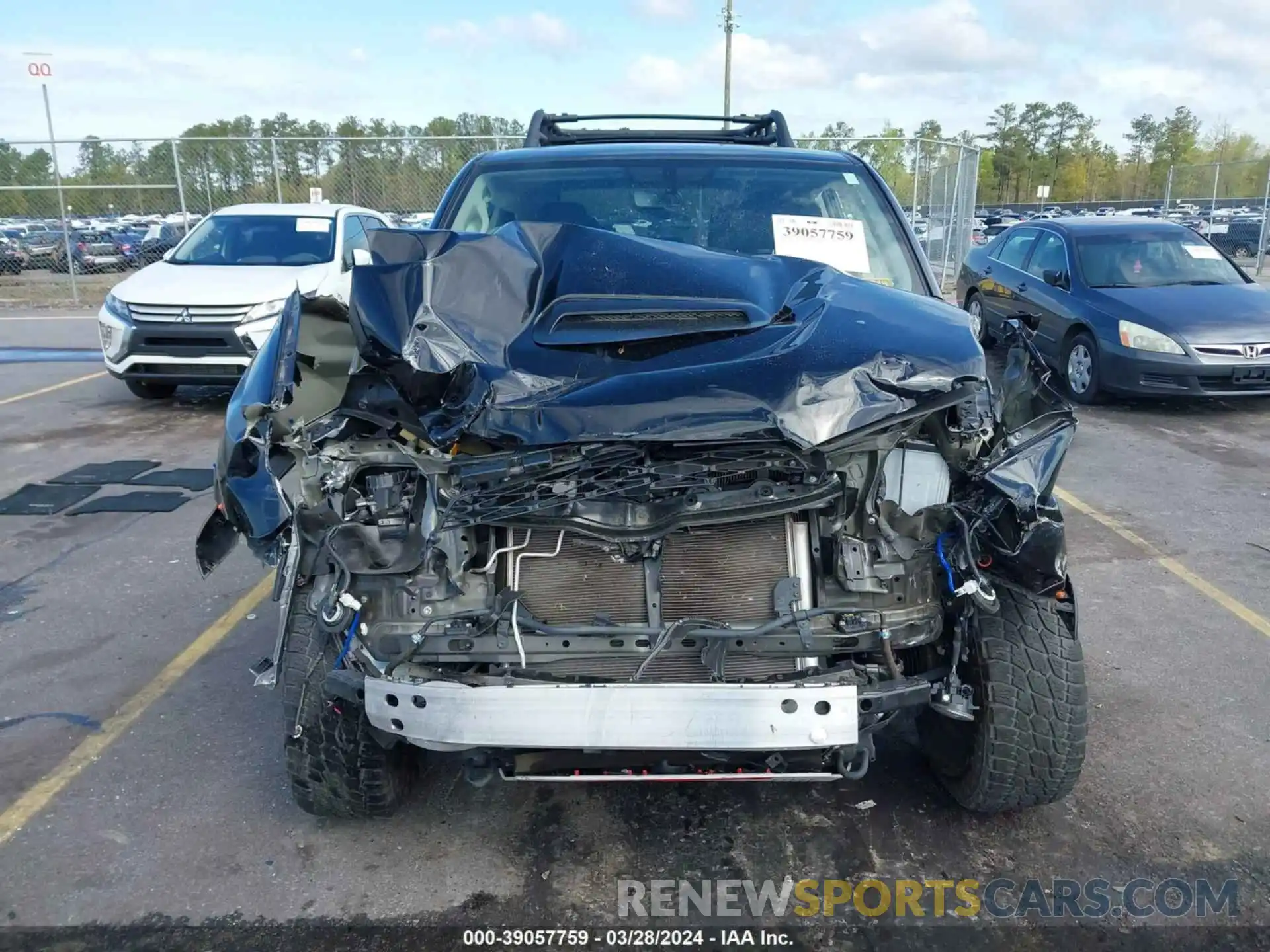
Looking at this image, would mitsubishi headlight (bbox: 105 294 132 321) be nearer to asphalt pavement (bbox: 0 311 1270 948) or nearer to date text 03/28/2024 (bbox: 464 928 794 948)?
asphalt pavement (bbox: 0 311 1270 948)

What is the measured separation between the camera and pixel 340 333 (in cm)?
312

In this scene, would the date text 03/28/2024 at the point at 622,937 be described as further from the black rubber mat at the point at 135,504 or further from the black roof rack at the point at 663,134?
the black rubber mat at the point at 135,504

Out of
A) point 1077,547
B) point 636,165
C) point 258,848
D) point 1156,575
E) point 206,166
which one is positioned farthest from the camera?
point 206,166

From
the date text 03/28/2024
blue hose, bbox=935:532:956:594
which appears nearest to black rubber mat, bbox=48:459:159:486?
the date text 03/28/2024

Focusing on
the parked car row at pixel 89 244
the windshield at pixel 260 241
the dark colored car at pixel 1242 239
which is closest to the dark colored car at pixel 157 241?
the parked car row at pixel 89 244

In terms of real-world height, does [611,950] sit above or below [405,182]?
below

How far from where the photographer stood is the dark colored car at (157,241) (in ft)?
65.7

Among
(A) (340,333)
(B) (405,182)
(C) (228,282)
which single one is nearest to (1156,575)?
(A) (340,333)

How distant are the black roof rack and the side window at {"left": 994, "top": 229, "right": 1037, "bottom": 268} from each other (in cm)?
540

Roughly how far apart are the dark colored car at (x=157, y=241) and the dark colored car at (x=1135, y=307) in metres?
16.7

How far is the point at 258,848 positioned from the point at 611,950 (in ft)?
3.77

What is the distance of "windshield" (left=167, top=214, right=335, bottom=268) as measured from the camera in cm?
951

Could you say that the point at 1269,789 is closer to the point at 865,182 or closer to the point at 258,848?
the point at 865,182

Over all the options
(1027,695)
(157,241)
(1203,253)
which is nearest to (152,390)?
(1027,695)
